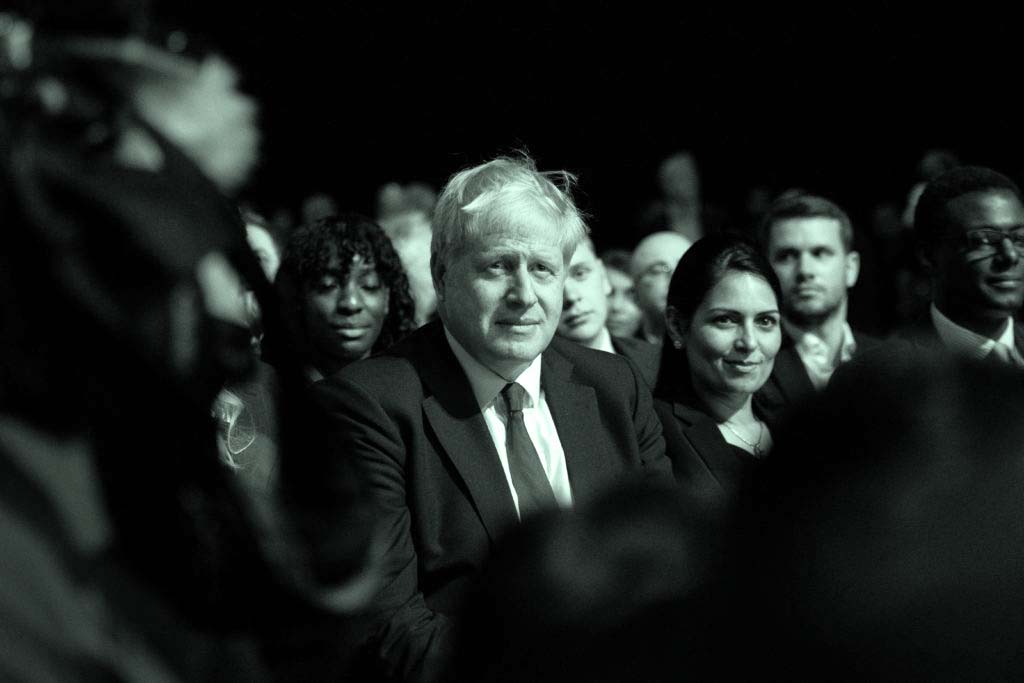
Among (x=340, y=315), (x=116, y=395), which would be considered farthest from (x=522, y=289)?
(x=116, y=395)

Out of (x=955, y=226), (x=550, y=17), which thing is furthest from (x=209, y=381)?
(x=550, y=17)

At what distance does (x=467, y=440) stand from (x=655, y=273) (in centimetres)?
238

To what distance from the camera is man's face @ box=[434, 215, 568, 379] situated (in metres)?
3.10

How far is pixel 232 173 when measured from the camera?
84cm

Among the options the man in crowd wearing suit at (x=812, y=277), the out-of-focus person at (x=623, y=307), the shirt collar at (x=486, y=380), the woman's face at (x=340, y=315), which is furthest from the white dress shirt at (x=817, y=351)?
the shirt collar at (x=486, y=380)

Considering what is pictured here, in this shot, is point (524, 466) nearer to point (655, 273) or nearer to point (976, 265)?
point (976, 265)

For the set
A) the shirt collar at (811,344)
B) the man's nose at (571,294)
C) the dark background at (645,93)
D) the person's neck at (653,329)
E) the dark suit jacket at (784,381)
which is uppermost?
the dark background at (645,93)

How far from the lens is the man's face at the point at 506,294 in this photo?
10.2 feet

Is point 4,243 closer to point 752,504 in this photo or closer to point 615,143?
point 752,504

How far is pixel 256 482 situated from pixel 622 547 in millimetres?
251

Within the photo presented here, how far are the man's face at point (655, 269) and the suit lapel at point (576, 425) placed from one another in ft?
6.28

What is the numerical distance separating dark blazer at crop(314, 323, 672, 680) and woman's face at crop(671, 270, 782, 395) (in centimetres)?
52

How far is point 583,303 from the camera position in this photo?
4543 millimetres

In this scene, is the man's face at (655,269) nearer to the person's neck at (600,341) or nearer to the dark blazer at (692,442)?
the person's neck at (600,341)
